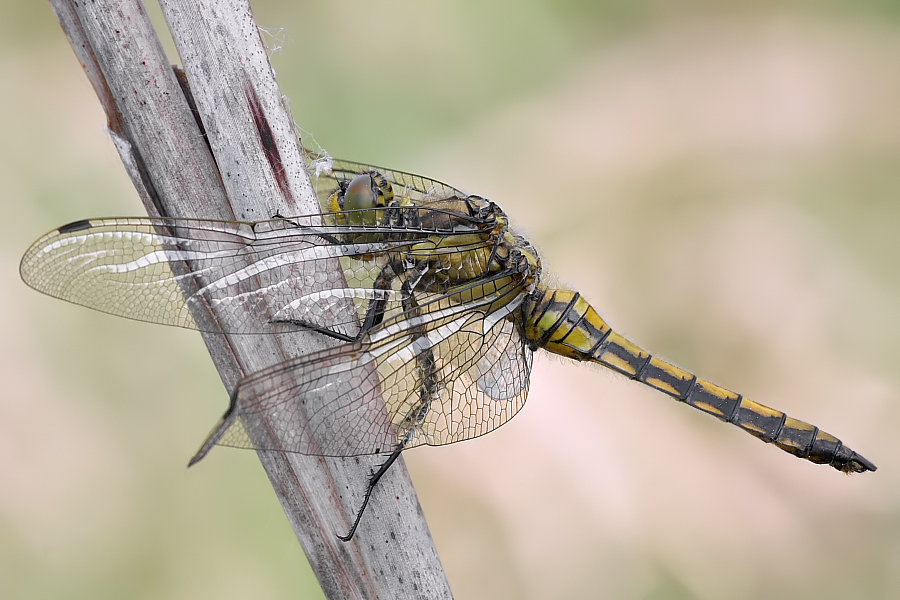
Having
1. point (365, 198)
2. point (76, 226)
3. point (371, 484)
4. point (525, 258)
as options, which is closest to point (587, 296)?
point (525, 258)

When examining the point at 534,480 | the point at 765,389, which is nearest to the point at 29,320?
the point at 534,480

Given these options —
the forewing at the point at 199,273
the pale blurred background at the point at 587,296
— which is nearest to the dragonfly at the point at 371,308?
the forewing at the point at 199,273

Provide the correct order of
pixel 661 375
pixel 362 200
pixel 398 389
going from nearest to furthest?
pixel 398 389, pixel 362 200, pixel 661 375

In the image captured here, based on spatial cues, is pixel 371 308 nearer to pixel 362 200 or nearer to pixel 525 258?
pixel 362 200

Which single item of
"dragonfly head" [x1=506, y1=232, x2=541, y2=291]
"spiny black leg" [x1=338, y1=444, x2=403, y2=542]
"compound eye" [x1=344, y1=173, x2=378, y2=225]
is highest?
"compound eye" [x1=344, y1=173, x2=378, y2=225]

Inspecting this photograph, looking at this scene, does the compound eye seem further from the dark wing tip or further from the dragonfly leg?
the dark wing tip

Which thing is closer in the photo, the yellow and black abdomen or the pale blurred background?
the yellow and black abdomen

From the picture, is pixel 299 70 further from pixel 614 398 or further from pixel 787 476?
pixel 787 476

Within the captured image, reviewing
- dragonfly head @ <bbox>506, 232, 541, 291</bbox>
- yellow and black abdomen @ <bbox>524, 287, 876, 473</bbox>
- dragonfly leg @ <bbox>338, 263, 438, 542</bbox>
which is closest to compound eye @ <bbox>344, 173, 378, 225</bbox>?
dragonfly leg @ <bbox>338, 263, 438, 542</bbox>
